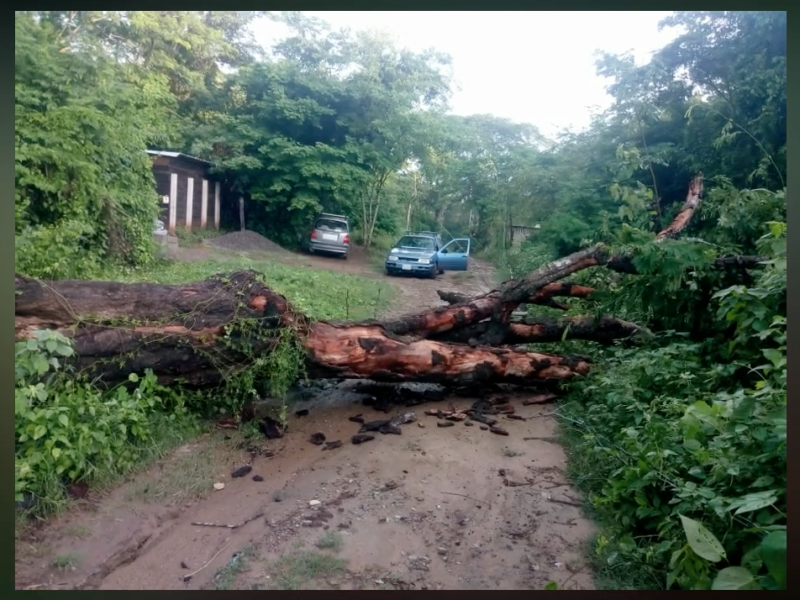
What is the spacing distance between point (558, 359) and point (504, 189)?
1414mm

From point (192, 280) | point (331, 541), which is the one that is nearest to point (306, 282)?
point (192, 280)

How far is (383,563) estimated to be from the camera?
9.48 feet

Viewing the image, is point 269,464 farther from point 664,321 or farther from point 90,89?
point 664,321

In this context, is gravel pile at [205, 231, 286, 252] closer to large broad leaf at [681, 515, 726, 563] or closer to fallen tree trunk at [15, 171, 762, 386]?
fallen tree trunk at [15, 171, 762, 386]

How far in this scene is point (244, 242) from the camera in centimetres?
429

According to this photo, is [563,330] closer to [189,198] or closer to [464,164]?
[464,164]

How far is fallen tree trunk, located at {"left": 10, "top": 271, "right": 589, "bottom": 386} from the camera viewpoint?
364 centimetres

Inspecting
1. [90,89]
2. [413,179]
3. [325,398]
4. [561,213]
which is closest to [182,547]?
[325,398]

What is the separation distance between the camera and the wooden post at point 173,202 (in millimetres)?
4086

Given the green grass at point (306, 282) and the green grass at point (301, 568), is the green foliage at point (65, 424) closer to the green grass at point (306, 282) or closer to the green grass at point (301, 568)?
the green grass at point (306, 282)

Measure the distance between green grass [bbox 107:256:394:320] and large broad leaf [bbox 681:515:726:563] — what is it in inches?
104

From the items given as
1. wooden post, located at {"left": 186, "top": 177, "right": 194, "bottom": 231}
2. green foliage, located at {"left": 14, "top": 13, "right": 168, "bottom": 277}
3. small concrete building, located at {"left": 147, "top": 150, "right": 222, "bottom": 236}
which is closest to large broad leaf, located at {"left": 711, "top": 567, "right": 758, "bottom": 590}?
small concrete building, located at {"left": 147, "top": 150, "right": 222, "bottom": 236}

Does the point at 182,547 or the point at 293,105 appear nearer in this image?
the point at 182,547

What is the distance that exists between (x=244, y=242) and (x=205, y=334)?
0.73 meters
